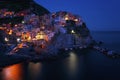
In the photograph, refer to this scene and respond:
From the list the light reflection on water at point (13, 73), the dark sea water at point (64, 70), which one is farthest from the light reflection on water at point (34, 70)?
the light reflection on water at point (13, 73)

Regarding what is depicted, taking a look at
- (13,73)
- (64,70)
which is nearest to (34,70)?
(13,73)

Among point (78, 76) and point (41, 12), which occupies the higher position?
point (41, 12)

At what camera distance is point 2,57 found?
46.4m

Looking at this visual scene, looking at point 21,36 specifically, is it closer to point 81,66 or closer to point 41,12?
point 81,66

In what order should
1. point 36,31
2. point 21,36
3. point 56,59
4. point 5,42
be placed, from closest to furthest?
point 56,59, point 5,42, point 21,36, point 36,31

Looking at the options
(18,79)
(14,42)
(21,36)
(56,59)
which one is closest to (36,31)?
(21,36)

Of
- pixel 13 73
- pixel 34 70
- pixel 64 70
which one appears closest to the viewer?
pixel 13 73

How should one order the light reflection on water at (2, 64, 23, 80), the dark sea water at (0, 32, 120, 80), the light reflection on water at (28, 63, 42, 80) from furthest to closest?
the light reflection on water at (28, 63, 42, 80) < the dark sea water at (0, 32, 120, 80) < the light reflection on water at (2, 64, 23, 80)

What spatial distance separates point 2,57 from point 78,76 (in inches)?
698

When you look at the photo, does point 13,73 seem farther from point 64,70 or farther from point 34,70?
point 64,70

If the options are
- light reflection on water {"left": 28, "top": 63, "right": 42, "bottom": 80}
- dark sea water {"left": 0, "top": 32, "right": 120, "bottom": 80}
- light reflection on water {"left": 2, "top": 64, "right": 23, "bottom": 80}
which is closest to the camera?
light reflection on water {"left": 2, "top": 64, "right": 23, "bottom": 80}

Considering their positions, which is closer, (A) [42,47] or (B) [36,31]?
(A) [42,47]

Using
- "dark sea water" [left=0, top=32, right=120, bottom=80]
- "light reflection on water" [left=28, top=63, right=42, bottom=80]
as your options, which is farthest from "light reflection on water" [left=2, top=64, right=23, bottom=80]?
"light reflection on water" [left=28, top=63, right=42, bottom=80]

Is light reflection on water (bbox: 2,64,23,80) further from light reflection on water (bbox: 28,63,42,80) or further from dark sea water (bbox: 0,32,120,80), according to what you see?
light reflection on water (bbox: 28,63,42,80)
